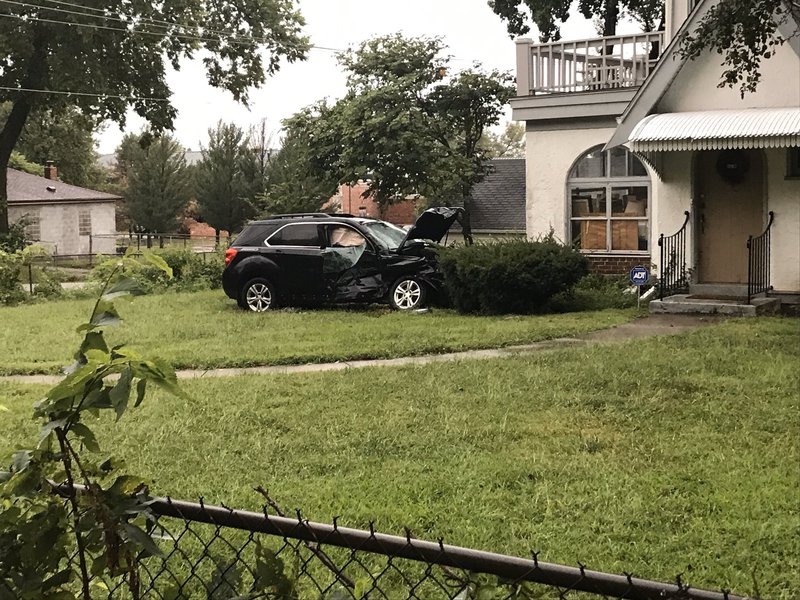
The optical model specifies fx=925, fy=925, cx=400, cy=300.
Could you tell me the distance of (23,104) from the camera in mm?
39000

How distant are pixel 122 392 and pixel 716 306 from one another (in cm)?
1289

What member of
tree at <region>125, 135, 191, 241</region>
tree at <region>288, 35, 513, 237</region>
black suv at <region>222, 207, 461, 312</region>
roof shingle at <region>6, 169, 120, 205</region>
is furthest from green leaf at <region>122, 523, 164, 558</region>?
tree at <region>125, 135, 191, 241</region>

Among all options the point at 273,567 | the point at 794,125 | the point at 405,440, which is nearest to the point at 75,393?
the point at 273,567

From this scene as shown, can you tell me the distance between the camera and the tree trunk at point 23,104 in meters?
36.8

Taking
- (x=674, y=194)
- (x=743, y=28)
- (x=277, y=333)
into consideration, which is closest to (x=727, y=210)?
(x=674, y=194)

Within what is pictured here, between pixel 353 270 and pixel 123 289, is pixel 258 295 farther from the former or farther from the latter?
pixel 123 289

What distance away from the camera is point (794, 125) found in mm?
13234

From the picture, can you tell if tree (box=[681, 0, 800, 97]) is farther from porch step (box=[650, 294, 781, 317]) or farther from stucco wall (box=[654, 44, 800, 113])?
porch step (box=[650, 294, 781, 317])

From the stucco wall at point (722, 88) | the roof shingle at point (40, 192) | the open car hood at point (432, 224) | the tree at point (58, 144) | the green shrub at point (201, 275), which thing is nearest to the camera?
the stucco wall at point (722, 88)

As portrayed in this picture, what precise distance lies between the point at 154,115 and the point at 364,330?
28865mm

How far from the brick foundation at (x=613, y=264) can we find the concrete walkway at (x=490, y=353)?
15.0 feet

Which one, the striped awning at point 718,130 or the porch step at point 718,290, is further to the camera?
the porch step at point 718,290

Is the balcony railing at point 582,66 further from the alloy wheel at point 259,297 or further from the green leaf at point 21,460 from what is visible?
the green leaf at point 21,460

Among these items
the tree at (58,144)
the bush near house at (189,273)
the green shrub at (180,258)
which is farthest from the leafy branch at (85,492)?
the tree at (58,144)
